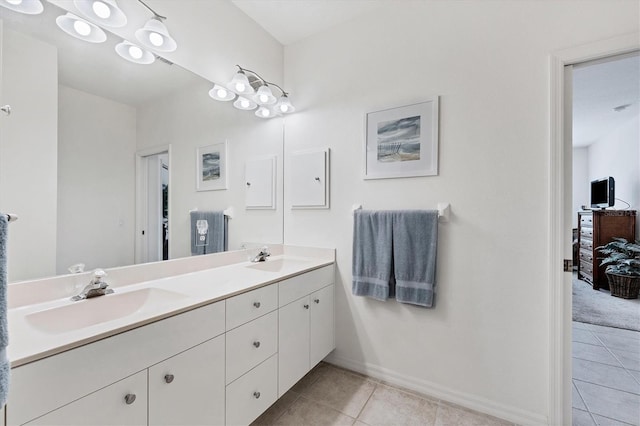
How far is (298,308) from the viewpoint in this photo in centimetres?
167

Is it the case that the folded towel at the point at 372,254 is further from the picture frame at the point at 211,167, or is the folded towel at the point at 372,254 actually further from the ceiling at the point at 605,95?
the ceiling at the point at 605,95

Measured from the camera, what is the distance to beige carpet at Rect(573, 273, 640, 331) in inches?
111

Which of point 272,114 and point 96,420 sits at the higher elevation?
point 272,114

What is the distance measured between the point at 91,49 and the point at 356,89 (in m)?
1.54

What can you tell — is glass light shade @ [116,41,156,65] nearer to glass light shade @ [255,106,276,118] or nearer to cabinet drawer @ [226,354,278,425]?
glass light shade @ [255,106,276,118]

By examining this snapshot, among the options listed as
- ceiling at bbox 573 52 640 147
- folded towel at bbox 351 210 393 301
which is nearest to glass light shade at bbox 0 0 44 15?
folded towel at bbox 351 210 393 301

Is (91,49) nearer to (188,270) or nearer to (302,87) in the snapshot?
(188,270)

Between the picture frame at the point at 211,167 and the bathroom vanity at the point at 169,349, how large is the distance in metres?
0.50

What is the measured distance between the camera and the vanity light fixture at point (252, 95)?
72.5 inches

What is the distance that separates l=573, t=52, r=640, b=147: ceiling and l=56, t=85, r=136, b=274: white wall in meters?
3.13

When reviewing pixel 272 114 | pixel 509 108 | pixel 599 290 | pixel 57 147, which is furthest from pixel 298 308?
pixel 599 290

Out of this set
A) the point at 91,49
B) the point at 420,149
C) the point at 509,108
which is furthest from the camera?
the point at 420,149

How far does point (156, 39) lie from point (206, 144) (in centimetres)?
61

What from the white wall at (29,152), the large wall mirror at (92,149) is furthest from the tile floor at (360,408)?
the white wall at (29,152)
